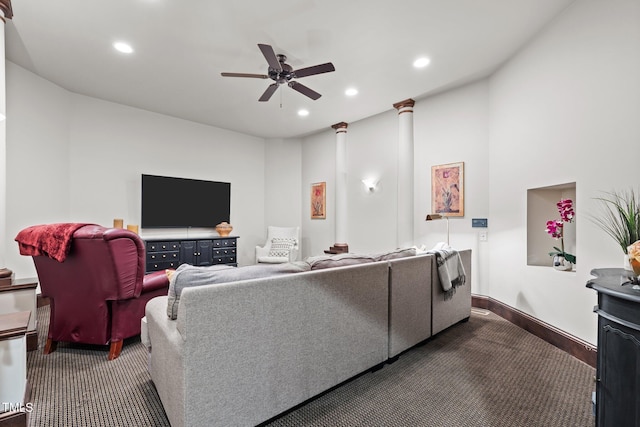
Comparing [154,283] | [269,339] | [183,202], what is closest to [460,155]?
[269,339]

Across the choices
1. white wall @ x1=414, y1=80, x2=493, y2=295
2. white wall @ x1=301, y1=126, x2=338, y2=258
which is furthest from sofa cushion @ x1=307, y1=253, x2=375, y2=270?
white wall @ x1=301, y1=126, x2=338, y2=258

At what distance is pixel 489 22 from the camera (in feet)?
9.30

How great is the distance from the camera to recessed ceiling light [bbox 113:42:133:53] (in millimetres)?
3205

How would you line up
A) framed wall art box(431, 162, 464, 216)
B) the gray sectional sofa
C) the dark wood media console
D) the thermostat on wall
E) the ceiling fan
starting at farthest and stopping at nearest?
the dark wood media console → framed wall art box(431, 162, 464, 216) → the thermostat on wall → the ceiling fan → the gray sectional sofa

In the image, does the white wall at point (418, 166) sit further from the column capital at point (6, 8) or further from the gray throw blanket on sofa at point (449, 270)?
the column capital at point (6, 8)

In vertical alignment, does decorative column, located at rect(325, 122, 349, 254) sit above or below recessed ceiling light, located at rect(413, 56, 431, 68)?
below

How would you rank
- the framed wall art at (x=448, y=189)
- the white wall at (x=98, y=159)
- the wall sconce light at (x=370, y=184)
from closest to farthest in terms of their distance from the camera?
the white wall at (x=98, y=159), the framed wall art at (x=448, y=189), the wall sconce light at (x=370, y=184)

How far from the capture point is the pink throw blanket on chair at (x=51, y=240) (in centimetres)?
224

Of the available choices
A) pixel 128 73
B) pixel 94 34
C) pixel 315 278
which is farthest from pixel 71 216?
pixel 315 278

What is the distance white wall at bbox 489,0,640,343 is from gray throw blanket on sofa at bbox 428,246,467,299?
30.3 inches

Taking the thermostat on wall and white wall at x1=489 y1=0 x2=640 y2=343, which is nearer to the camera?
white wall at x1=489 y1=0 x2=640 y2=343

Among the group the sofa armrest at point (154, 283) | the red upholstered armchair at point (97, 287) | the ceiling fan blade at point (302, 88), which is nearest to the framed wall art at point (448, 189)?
the ceiling fan blade at point (302, 88)

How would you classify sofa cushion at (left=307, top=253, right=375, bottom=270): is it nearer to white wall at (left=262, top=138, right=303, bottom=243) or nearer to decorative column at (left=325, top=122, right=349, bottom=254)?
decorative column at (left=325, top=122, right=349, bottom=254)

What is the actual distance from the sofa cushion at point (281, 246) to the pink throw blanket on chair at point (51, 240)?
3.97 metres
